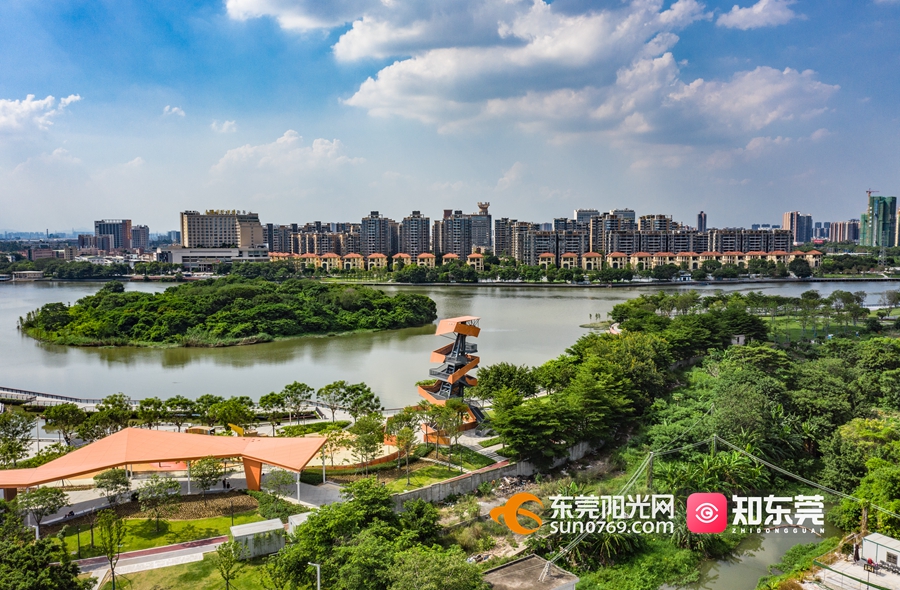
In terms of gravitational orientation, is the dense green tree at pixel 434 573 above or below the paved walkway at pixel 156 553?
above

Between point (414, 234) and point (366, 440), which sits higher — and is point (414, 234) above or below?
above

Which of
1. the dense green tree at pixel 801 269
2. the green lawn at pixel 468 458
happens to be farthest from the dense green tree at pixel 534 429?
the dense green tree at pixel 801 269

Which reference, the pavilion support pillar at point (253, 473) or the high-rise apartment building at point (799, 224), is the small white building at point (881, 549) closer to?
the pavilion support pillar at point (253, 473)

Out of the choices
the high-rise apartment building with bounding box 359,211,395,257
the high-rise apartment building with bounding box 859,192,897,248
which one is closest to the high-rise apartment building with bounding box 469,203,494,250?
the high-rise apartment building with bounding box 359,211,395,257

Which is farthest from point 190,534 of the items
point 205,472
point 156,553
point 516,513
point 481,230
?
point 481,230

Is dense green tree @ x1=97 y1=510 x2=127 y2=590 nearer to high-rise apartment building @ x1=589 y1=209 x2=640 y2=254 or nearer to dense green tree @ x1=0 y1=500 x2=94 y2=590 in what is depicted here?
dense green tree @ x1=0 y1=500 x2=94 y2=590

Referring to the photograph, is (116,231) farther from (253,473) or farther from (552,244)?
(253,473)
